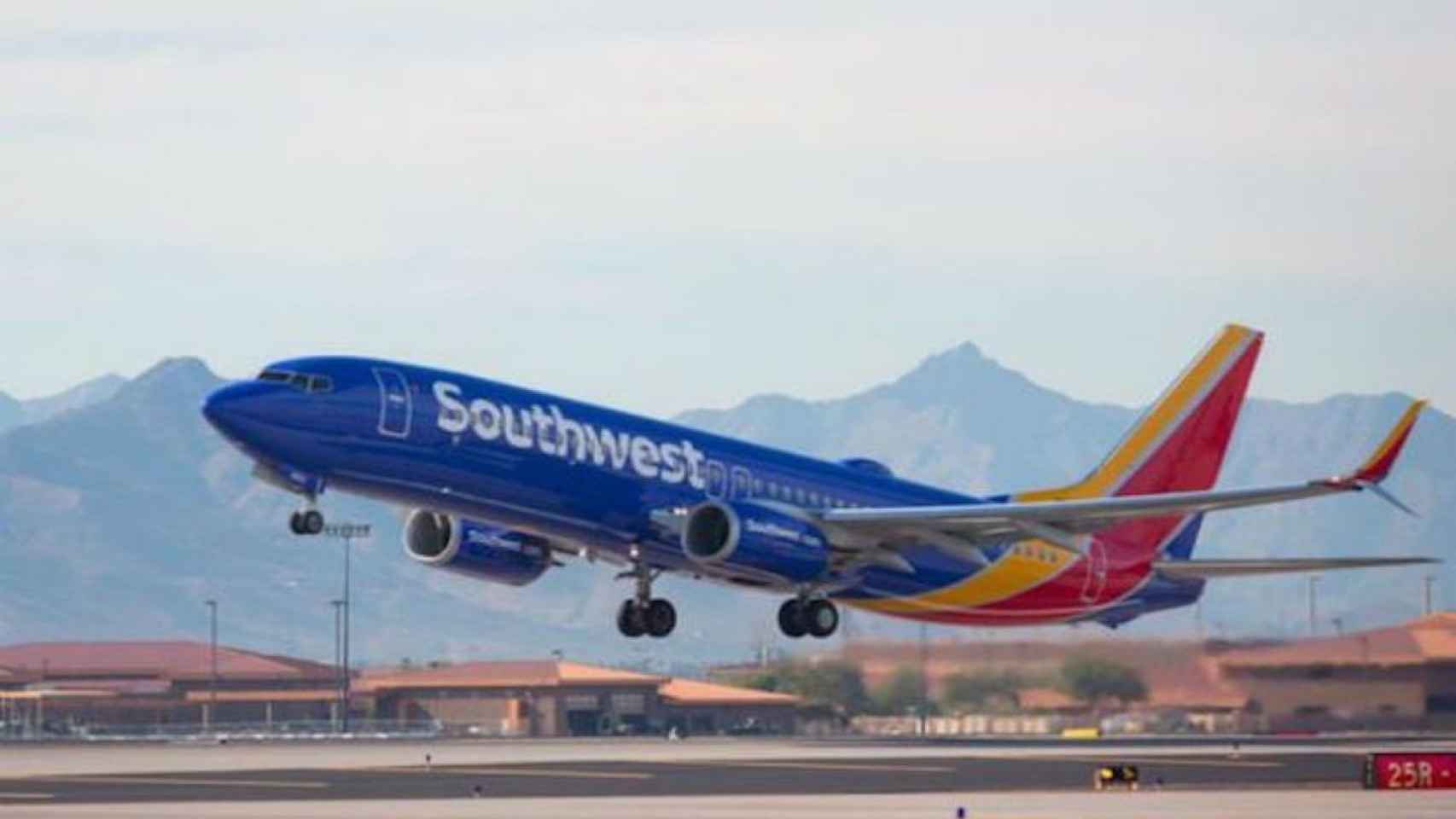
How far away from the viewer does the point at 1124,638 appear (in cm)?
9244

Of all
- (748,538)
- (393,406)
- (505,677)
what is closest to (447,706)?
(505,677)

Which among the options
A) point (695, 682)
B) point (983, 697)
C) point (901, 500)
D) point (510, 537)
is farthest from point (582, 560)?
point (695, 682)

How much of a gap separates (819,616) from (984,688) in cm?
1137

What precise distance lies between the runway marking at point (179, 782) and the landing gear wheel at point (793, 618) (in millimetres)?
14396

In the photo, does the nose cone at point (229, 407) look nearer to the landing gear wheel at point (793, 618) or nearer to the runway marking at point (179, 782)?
the runway marking at point (179, 782)

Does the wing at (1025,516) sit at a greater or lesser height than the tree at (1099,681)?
greater

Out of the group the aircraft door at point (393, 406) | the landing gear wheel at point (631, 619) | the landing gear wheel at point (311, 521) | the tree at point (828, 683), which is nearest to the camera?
the landing gear wheel at point (311, 521)

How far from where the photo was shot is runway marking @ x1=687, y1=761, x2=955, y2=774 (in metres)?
81.9

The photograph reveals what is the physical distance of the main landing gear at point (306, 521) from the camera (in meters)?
74.4

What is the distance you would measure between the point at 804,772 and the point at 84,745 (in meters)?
49.0

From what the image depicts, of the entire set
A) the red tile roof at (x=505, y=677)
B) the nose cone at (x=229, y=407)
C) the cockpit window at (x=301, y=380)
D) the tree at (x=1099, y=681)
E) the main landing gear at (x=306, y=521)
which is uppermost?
the red tile roof at (x=505, y=677)

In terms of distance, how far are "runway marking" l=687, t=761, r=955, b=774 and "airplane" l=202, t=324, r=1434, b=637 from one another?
11.3 feet

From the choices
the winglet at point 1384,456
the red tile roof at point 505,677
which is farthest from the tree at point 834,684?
the red tile roof at point 505,677

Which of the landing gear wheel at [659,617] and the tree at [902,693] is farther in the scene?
the tree at [902,693]
